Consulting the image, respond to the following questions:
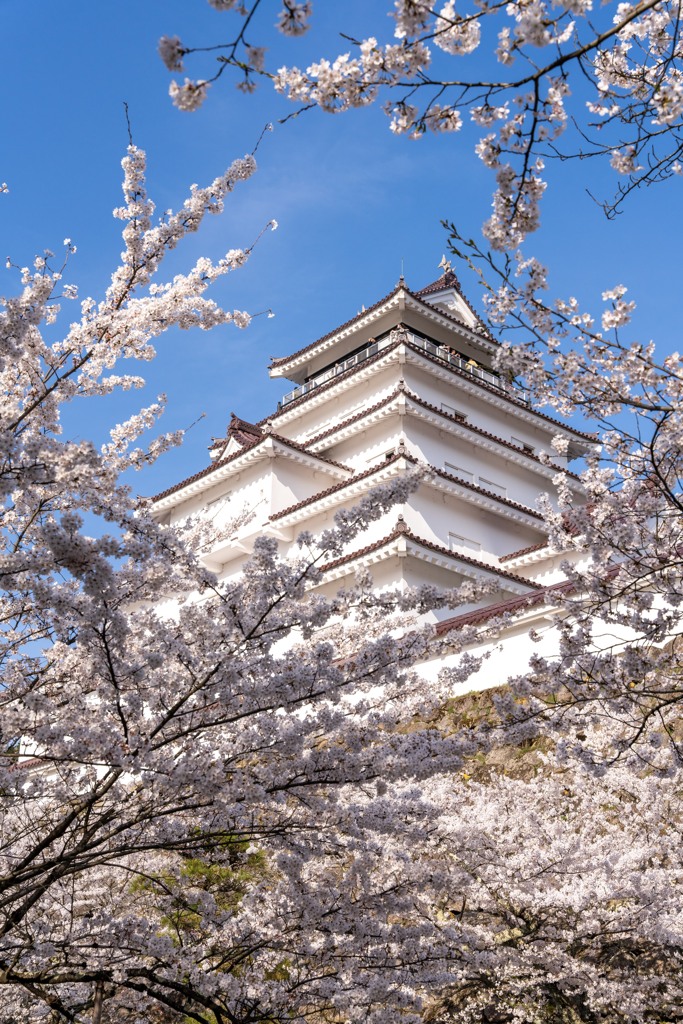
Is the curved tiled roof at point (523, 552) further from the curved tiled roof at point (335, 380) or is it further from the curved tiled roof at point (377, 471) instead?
the curved tiled roof at point (335, 380)

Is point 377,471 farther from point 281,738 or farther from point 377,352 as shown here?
point 281,738

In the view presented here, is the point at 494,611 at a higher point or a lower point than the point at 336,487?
lower

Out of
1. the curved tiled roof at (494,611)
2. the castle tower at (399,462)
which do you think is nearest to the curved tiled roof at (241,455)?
the castle tower at (399,462)

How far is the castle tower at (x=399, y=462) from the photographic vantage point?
19.0 meters

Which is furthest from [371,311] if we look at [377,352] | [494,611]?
[494,611]

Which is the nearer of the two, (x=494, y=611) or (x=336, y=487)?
(x=494, y=611)

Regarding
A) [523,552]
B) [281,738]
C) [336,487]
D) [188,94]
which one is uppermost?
[336,487]

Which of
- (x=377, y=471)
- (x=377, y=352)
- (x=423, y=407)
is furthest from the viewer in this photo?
(x=377, y=352)

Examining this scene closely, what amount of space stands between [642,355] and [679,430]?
1.67 feet

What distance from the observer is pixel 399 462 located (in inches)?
734

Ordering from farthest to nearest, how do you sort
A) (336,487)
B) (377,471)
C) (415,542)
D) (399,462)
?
(336,487)
(377,471)
(399,462)
(415,542)

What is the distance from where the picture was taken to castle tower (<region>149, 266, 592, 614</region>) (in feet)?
62.2

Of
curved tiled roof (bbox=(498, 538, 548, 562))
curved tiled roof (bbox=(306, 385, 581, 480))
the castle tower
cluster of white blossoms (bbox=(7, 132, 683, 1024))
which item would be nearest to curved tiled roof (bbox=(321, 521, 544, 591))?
the castle tower

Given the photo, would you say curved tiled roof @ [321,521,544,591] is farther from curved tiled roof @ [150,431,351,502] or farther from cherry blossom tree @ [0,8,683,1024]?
cherry blossom tree @ [0,8,683,1024]
